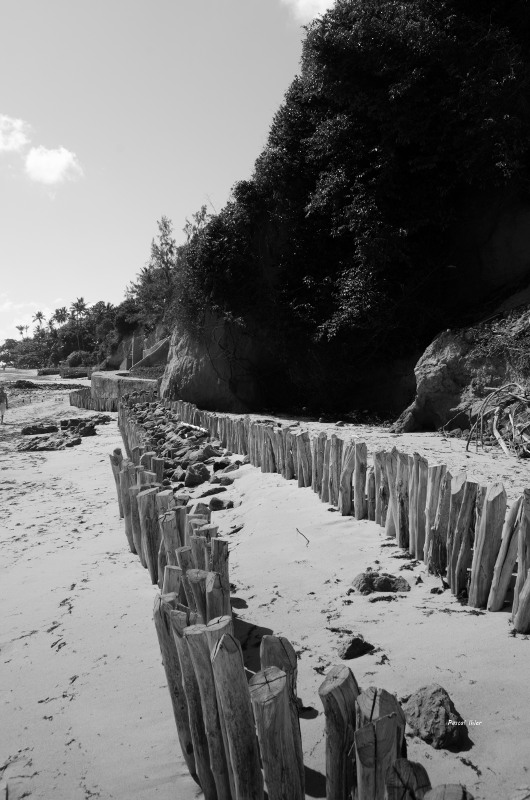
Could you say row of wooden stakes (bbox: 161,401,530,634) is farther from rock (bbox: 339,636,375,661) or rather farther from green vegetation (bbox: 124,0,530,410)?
green vegetation (bbox: 124,0,530,410)

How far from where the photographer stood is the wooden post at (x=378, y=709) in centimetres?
178

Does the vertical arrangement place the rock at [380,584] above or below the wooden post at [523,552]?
below

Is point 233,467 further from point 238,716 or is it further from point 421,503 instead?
point 238,716

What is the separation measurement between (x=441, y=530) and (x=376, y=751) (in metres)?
2.16

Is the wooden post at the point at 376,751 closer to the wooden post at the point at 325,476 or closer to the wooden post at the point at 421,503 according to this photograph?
the wooden post at the point at 421,503

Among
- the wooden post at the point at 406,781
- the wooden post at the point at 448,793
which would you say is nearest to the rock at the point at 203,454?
the wooden post at the point at 406,781

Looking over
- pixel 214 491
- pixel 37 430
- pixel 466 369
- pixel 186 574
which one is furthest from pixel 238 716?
pixel 37 430

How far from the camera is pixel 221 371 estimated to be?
15.4m

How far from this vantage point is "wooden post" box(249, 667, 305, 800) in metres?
1.91

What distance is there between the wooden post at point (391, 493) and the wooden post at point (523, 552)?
1.44 m

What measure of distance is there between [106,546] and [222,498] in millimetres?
1414

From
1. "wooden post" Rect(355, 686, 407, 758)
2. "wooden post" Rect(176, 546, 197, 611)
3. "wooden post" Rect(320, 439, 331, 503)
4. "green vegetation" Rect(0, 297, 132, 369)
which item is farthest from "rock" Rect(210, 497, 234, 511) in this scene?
"green vegetation" Rect(0, 297, 132, 369)

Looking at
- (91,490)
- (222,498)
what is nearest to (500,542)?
(222,498)

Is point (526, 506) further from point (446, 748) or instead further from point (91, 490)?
point (91, 490)
